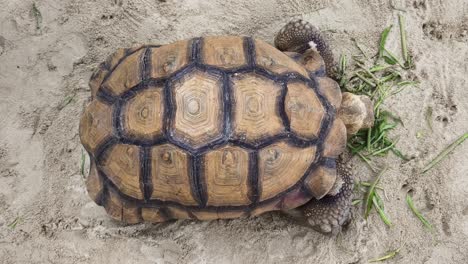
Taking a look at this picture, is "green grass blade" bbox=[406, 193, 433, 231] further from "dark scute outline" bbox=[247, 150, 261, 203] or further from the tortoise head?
"dark scute outline" bbox=[247, 150, 261, 203]

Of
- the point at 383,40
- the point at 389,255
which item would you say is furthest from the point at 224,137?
the point at 383,40

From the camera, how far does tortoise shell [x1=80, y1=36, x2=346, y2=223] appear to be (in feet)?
9.59

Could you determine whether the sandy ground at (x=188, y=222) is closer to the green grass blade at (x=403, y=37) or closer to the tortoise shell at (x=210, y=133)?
the green grass blade at (x=403, y=37)

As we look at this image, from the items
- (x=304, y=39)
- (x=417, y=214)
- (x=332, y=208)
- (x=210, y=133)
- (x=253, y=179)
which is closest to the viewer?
(x=210, y=133)

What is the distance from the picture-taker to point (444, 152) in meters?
3.67

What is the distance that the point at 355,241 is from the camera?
3.56 metres

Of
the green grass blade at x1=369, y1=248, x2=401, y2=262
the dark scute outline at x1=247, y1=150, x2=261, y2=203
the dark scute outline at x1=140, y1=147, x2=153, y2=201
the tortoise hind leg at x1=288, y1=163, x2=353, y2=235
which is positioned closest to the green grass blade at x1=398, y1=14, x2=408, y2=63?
the tortoise hind leg at x1=288, y1=163, x2=353, y2=235

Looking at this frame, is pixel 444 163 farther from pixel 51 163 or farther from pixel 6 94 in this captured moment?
pixel 6 94

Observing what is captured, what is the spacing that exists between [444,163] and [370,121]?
0.67 meters

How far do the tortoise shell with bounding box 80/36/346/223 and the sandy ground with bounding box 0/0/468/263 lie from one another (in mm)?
408

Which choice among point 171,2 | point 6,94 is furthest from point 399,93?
point 6,94

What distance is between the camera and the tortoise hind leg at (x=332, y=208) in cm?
343

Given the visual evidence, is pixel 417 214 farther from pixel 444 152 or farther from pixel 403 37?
pixel 403 37

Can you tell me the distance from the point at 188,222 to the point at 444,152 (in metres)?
2.00
